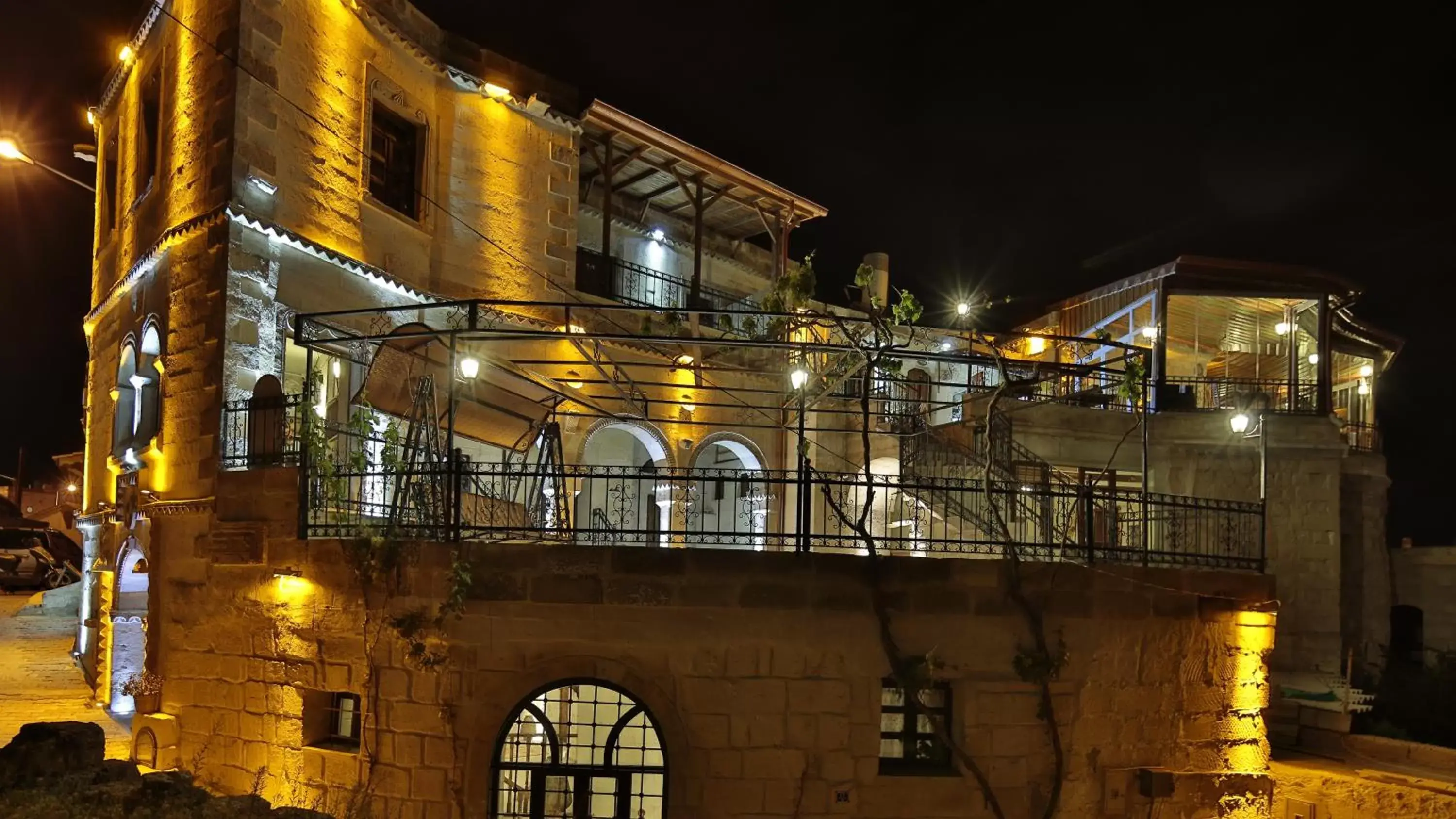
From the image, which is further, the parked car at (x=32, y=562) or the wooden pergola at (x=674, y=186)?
the parked car at (x=32, y=562)

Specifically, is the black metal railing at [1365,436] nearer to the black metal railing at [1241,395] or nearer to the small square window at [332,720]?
the black metal railing at [1241,395]

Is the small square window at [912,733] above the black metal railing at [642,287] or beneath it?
beneath

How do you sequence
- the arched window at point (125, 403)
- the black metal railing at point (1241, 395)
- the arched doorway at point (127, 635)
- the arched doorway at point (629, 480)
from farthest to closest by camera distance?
the black metal railing at point (1241, 395)
the arched doorway at point (629, 480)
the arched window at point (125, 403)
the arched doorway at point (127, 635)

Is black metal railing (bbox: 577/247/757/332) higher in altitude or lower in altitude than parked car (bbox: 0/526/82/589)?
higher

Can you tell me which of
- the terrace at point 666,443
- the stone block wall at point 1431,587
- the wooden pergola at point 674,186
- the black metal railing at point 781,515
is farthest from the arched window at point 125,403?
the stone block wall at point 1431,587

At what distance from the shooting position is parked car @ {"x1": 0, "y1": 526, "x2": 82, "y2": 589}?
27.5 m

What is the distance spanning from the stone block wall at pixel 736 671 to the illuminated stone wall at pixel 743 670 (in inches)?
0.7

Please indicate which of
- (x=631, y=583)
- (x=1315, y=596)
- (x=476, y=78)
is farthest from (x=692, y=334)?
(x=1315, y=596)

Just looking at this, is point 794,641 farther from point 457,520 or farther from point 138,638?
point 138,638

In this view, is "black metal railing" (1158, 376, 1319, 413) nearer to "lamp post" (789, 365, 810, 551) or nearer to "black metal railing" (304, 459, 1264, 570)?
"black metal railing" (304, 459, 1264, 570)

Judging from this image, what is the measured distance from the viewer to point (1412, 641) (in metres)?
26.5

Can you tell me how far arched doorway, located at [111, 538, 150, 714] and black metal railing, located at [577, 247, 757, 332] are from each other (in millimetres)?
8351

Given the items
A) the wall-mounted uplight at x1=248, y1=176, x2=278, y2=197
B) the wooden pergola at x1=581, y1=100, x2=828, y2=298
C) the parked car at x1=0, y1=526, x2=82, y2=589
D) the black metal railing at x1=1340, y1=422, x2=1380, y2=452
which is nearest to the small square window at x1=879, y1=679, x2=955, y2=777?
the wall-mounted uplight at x1=248, y1=176, x2=278, y2=197

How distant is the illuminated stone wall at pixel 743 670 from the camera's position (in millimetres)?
8883
